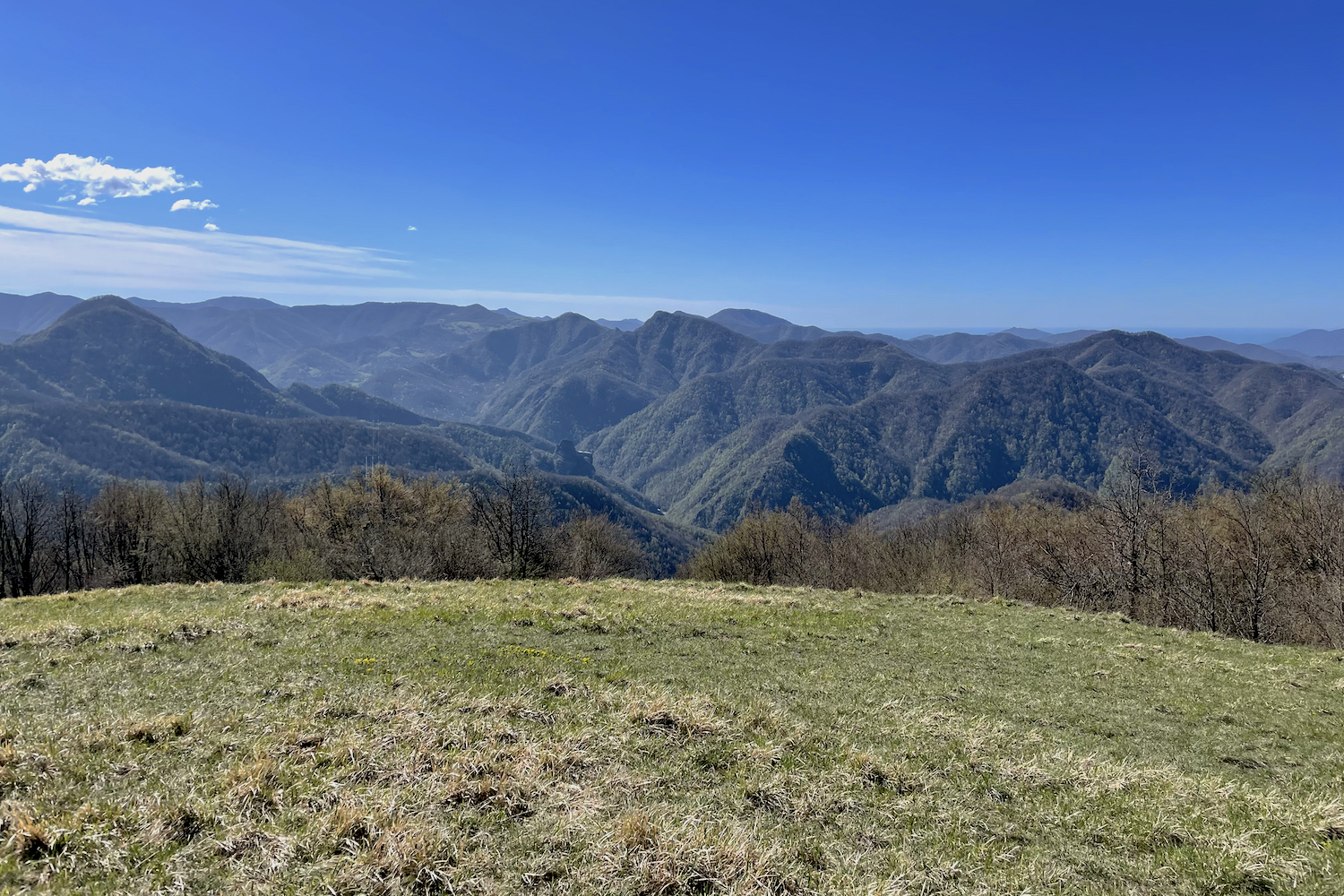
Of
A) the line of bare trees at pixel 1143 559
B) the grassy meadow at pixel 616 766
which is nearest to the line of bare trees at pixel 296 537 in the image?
the line of bare trees at pixel 1143 559

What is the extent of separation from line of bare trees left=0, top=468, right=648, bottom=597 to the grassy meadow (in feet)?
93.6

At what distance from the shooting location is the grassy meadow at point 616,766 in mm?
5504

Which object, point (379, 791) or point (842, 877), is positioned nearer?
point (842, 877)

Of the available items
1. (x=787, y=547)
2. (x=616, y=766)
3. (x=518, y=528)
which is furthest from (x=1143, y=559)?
(x=518, y=528)

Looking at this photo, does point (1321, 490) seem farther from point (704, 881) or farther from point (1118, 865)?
point (704, 881)

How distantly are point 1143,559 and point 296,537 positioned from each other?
215 ft

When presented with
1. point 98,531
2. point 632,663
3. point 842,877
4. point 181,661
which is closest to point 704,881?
point 842,877

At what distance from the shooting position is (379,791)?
659 centimetres

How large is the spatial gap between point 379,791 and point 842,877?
16.2 ft

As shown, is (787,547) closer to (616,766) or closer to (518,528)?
(518,528)

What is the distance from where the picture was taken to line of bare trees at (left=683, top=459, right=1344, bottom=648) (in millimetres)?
32125

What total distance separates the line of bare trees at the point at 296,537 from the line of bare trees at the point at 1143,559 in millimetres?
20363

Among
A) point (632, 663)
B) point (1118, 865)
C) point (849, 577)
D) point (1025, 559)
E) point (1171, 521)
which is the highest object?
point (1118, 865)

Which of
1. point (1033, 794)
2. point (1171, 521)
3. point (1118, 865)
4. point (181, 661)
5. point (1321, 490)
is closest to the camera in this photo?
point (1118, 865)
